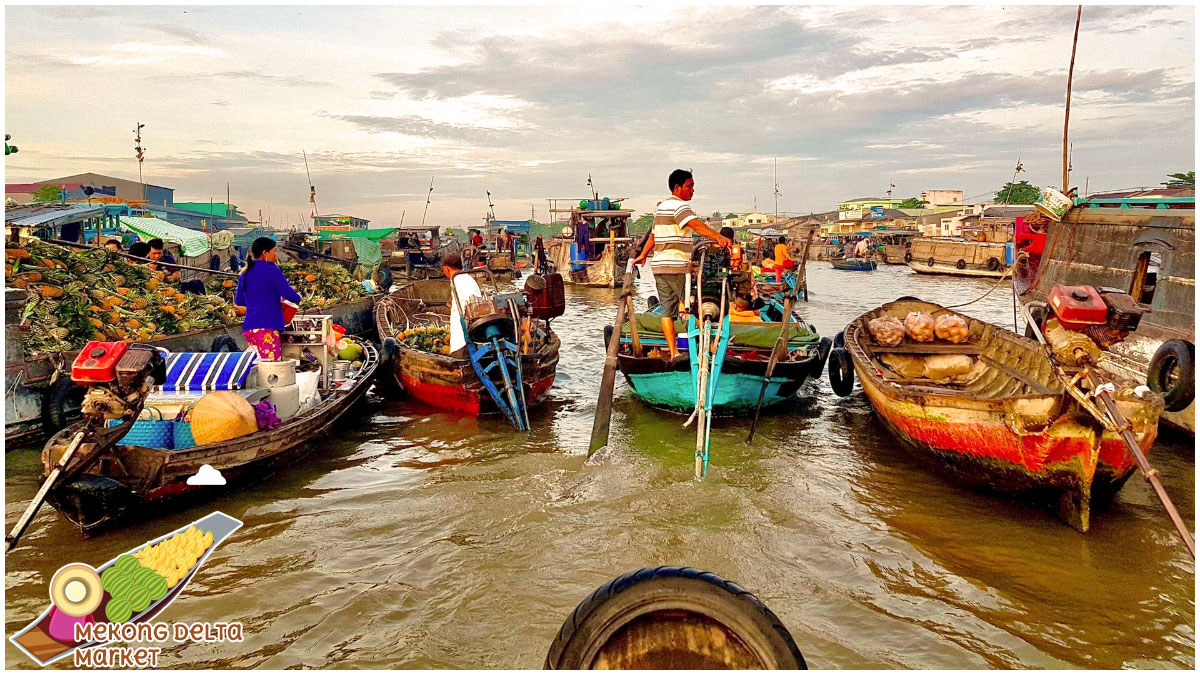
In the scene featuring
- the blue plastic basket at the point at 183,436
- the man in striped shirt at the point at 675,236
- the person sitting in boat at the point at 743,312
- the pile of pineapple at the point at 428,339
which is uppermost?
the man in striped shirt at the point at 675,236

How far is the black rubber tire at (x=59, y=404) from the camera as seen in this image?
27.3ft

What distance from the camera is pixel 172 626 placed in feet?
14.7

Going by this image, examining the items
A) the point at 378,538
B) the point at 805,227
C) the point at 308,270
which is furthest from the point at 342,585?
the point at 805,227

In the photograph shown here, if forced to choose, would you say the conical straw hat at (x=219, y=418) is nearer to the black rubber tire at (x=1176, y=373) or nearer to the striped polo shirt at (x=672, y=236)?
the striped polo shirt at (x=672, y=236)

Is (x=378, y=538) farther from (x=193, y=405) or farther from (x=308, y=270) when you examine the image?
(x=308, y=270)

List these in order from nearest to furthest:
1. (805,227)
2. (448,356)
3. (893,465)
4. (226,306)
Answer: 1. (893,465)
2. (448,356)
3. (226,306)
4. (805,227)

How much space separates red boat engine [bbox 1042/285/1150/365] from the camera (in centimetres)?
475

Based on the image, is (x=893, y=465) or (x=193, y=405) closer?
(x=193, y=405)

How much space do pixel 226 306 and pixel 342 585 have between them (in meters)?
10.3

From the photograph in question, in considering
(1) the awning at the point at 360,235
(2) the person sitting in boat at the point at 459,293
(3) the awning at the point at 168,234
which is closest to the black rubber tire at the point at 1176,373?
(2) the person sitting in boat at the point at 459,293

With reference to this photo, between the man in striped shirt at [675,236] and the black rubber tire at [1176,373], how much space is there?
4.95 meters

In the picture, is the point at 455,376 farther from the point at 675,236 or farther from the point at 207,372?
the point at 675,236

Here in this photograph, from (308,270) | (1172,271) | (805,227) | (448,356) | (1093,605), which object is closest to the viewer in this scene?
(1093,605)

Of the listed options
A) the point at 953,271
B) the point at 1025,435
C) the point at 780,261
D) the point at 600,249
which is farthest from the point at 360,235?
the point at 953,271
